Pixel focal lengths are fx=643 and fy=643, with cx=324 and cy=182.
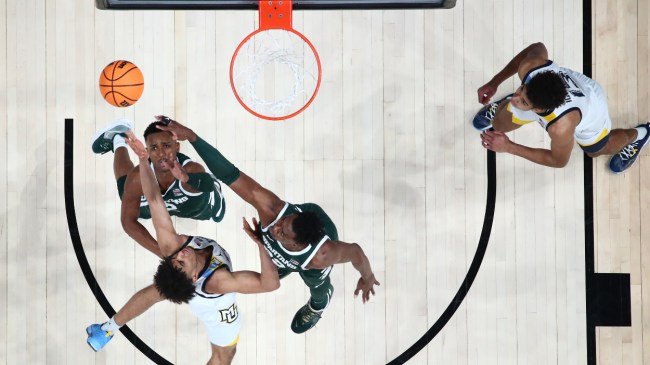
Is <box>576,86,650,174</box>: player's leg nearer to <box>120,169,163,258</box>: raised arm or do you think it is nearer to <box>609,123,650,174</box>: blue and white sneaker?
<box>609,123,650,174</box>: blue and white sneaker

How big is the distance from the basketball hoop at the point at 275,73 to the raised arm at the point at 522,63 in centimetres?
141

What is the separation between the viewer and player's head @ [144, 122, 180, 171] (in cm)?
464

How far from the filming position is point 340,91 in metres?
5.72

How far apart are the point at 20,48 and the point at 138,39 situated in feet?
3.49

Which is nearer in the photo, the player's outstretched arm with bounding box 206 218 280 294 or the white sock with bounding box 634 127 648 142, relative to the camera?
the player's outstretched arm with bounding box 206 218 280 294

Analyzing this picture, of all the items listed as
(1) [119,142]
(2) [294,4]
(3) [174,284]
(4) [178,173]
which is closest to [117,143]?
(1) [119,142]

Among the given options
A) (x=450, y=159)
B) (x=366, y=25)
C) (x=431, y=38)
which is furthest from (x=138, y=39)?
(x=450, y=159)

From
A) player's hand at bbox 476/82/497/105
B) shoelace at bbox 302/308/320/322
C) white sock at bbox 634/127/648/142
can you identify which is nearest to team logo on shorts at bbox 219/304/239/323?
shoelace at bbox 302/308/320/322

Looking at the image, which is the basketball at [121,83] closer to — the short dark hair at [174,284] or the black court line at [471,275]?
the short dark hair at [174,284]

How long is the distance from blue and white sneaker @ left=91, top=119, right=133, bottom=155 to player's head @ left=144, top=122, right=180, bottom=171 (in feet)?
2.65

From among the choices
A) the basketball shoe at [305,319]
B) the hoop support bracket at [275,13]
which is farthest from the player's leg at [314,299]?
the hoop support bracket at [275,13]

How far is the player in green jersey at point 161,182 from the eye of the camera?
15.3 feet

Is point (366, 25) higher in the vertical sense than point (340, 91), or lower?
higher

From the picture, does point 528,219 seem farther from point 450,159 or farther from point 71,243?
point 71,243
